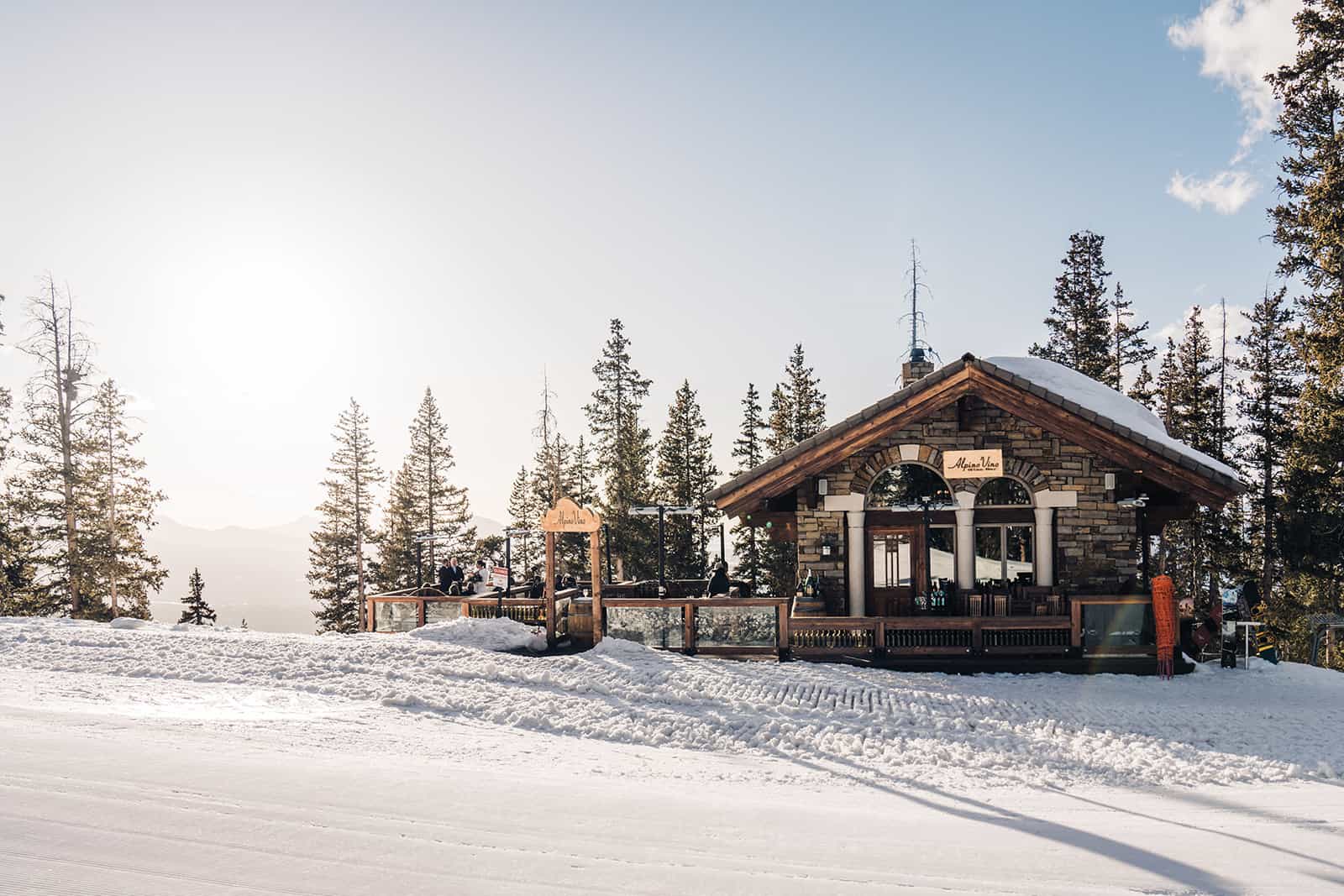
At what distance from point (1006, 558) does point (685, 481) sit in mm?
28624

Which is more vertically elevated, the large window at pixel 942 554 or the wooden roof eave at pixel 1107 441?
the wooden roof eave at pixel 1107 441

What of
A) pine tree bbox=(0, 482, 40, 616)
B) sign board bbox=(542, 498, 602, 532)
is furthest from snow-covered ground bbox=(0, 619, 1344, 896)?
pine tree bbox=(0, 482, 40, 616)

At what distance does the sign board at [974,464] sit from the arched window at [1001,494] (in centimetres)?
94

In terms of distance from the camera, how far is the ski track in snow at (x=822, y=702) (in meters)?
8.87

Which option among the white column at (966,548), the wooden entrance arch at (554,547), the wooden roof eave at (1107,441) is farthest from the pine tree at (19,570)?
the wooden roof eave at (1107,441)

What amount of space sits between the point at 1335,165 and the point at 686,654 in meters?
22.8

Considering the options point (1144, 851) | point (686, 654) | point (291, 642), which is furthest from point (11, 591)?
point (1144, 851)

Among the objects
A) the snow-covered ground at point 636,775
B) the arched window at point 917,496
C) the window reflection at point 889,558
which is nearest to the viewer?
the snow-covered ground at point 636,775

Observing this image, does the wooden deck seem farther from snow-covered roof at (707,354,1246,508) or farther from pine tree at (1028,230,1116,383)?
pine tree at (1028,230,1116,383)

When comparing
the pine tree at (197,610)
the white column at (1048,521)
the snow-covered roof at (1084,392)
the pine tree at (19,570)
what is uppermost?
the snow-covered roof at (1084,392)

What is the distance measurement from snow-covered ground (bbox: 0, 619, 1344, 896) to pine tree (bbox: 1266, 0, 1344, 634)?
15105 millimetres

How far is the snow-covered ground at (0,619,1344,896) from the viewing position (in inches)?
190

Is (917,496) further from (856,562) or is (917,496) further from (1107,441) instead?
(1107,441)

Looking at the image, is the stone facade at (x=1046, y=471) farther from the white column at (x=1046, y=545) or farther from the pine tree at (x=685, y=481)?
the pine tree at (x=685, y=481)
